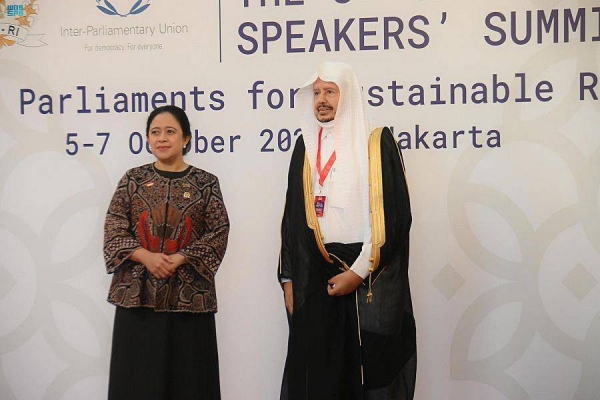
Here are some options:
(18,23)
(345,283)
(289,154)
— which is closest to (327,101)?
(289,154)

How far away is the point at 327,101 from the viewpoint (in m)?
3.34

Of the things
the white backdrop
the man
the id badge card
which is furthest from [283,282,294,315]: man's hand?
the white backdrop

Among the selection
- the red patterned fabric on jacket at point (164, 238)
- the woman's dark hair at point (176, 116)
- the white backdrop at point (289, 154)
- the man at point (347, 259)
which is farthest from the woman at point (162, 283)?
the man at point (347, 259)

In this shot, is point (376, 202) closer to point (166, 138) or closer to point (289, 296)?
point (289, 296)

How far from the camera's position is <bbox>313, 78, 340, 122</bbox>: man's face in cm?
333

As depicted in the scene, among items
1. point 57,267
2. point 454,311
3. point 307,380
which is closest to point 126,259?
point 57,267

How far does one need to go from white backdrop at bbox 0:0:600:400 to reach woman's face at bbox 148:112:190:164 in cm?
27

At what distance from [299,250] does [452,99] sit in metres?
1.18

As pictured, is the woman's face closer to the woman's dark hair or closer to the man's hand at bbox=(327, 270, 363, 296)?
the woman's dark hair

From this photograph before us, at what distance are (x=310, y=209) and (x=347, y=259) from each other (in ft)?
0.86

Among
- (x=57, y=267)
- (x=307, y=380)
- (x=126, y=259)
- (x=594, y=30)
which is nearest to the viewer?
(x=307, y=380)

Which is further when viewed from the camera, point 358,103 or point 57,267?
point 57,267

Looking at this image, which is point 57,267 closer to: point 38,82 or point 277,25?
point 38,82

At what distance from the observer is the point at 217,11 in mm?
3969
